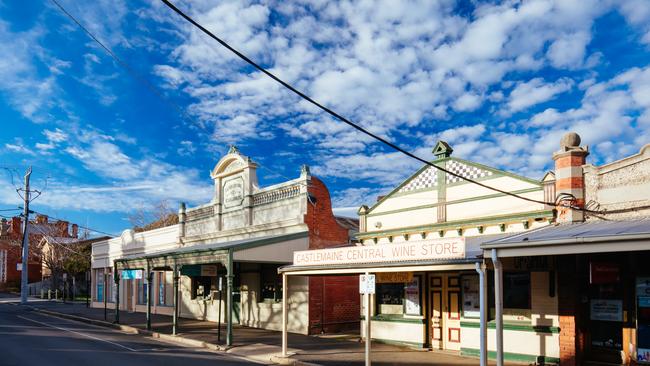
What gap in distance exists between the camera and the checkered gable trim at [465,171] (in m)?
14.8

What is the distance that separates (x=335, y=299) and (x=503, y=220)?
8.43m

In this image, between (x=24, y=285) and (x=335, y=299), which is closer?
(x=335, y=299)

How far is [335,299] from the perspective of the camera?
800 inches

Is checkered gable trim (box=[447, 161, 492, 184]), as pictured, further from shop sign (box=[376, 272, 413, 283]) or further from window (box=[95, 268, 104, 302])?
window (box=[95, 268, 104, 302])

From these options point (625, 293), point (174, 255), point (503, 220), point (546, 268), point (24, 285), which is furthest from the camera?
point (24, 285)

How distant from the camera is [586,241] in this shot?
8.90m

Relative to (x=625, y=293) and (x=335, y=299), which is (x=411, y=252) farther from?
(x=335, y=299)

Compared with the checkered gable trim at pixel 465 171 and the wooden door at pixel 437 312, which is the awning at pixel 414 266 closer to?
the checkered gable trim at pixel 465 171

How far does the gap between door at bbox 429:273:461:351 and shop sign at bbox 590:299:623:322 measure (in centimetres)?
372

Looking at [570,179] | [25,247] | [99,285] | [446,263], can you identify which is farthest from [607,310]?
[25,247]

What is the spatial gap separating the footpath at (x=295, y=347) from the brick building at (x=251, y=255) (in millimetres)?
945

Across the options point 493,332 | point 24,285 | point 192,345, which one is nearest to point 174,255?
point 192,345

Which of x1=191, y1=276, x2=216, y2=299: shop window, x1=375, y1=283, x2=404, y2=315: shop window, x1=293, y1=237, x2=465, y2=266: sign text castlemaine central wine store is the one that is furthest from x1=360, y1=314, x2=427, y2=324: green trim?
x1=191, y1=276, x2=216, y2=299: shop window

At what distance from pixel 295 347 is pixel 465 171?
23.1 feet
